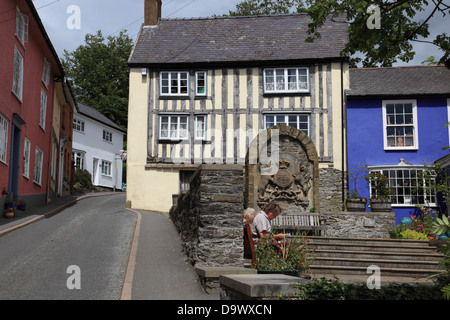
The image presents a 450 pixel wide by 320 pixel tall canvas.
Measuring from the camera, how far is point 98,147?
4000 cm

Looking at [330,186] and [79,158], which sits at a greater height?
[79,158]

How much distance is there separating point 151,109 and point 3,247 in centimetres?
1227

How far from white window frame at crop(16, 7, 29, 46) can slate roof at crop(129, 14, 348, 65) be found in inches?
230

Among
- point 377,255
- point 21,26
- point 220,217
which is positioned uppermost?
point 21,26

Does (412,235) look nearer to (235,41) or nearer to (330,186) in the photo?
(330,186)

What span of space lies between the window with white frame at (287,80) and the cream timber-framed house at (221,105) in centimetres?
4

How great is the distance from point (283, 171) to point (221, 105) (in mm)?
6833

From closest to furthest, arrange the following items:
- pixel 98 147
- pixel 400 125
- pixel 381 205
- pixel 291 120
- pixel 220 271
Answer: pixel 220 271
pixel 381 205
pixel 400 125
pixel 291 120
pixel 98 147

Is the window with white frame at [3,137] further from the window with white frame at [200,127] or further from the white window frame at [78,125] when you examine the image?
the white window frame at [78,125]

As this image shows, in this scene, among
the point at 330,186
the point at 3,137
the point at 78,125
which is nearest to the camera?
the point at 3,137

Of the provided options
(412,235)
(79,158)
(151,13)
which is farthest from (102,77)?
(412,235)
